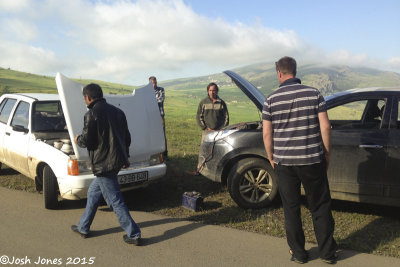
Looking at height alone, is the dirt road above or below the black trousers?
below

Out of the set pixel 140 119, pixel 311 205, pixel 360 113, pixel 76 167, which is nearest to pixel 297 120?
pixel 311 205

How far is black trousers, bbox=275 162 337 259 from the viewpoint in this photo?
130 inches

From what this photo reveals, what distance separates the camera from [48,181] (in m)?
4.84

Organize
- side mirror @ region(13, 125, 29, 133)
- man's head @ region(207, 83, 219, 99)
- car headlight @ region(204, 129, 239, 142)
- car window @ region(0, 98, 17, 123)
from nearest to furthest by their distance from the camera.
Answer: car headlight @ region(204, 129, 239, 142) → side mirror @ region(13, 125, 29, 133) → car window @ region(0, 98, 17, 123) → man's head @ region(207, 83, 219, 99)

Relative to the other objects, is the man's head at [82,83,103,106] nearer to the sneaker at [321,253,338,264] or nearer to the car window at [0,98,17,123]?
the sneaker at [321,253,338,264]

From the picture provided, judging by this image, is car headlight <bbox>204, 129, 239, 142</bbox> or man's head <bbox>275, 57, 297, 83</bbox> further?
car headlight <bbox>204, 129, 239, 142</bbox>

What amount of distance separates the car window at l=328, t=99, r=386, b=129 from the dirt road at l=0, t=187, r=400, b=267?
1.82 metres

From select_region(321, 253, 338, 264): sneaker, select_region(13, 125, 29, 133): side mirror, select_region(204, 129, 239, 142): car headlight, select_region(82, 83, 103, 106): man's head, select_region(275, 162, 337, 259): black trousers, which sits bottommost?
select_region(321, 253, 338, 264): sneaker

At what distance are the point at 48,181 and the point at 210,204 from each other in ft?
8.03

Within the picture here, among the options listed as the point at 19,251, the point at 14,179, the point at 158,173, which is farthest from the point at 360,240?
the point at 14,179

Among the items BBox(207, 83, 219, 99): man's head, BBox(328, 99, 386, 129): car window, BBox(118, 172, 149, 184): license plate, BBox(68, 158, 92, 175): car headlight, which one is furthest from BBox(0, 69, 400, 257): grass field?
BBox(207, 83, 219, 99): man's head

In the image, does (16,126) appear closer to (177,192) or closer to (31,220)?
(31,220)

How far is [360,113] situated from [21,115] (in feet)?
19.2

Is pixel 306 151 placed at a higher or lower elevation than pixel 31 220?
higher
